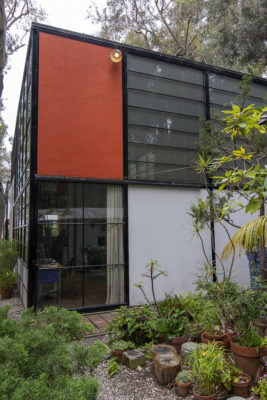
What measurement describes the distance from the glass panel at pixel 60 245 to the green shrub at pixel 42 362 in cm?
266

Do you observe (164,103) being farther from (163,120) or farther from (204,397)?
(204,397)

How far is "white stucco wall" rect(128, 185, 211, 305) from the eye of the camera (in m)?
5.62

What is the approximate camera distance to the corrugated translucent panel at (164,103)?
19.5ft

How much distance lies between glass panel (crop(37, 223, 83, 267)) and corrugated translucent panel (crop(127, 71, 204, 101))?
3039mm

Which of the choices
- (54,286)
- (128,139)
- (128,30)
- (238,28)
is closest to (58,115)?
(128,139)

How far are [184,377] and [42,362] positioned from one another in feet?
4.84

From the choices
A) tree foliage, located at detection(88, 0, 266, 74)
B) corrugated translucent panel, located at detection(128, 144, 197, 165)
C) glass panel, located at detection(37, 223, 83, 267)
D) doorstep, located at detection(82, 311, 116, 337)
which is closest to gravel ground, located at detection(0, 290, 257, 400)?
doorstep, located at detection(82, 311, 116, 337)

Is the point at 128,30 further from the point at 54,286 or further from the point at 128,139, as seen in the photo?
the point at 54,286

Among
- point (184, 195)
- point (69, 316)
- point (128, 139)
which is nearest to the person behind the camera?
point (69, 316)

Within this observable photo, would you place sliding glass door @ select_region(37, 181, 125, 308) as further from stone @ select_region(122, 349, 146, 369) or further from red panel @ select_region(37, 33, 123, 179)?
stone @ select_region(122, 349, 146, 369)

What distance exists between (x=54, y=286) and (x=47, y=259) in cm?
46

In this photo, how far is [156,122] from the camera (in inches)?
240

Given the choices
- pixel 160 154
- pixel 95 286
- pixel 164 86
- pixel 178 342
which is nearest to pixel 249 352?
pixel 178 342

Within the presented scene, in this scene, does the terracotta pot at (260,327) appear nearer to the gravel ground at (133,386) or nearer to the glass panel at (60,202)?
the gravel ground at (133,386)
